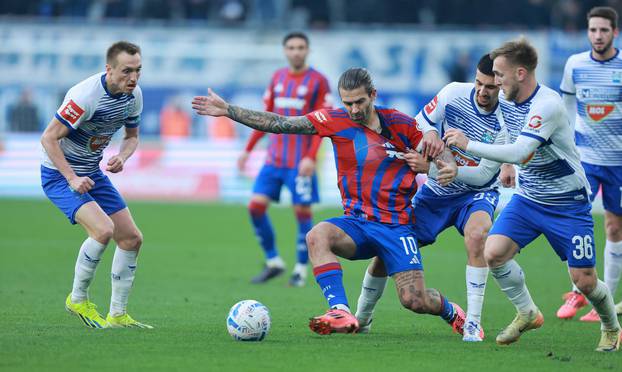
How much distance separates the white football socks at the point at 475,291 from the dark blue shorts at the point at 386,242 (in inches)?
21.3

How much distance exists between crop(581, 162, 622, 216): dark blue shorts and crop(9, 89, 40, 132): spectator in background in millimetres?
17290

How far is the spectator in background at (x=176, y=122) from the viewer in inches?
995

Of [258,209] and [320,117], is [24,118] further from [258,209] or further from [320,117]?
[320,117]

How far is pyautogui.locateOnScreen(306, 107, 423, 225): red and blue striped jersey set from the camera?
7.96 meters

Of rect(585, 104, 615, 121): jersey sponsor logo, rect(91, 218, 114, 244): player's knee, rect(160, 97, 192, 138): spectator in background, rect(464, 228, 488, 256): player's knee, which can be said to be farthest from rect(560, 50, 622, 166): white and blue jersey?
rect(160, 97, 192, 138): spectator in background

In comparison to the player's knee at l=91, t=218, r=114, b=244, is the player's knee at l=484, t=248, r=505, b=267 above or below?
below

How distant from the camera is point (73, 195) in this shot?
27.7 ft

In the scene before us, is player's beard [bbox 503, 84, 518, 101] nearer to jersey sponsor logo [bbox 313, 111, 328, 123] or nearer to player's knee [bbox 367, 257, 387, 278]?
jersey sponsor logo [bbox 313, 111, 328, 123]

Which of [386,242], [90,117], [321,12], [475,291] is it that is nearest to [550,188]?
[475,291]

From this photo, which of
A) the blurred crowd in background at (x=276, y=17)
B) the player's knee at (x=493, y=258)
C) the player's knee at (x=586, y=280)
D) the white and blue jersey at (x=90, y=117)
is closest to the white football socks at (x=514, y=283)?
the player's knee at (x=493, y=258)

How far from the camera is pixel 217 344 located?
7.38 m

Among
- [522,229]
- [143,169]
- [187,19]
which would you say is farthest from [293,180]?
[187,19]

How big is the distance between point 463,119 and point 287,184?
4658mm

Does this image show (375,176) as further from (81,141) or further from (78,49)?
(78,49)
